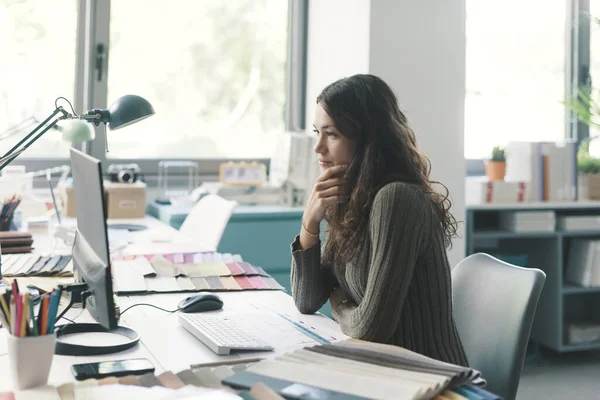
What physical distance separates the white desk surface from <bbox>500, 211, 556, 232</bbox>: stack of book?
6.61 feet

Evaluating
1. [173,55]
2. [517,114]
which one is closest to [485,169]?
[517,114]

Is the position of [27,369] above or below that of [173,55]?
below

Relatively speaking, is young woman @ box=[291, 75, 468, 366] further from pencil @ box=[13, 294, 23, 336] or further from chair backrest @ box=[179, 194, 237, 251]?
chair backrest @ box=[179, 194, 237, 251]

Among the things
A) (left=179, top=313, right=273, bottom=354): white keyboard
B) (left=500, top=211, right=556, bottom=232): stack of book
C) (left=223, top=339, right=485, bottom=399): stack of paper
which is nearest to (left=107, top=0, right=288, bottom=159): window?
(left=500, top=211, right=556, bottom=232): stack of book

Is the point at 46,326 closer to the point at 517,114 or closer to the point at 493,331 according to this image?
the point at 493,331

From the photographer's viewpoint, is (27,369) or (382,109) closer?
(27,369)

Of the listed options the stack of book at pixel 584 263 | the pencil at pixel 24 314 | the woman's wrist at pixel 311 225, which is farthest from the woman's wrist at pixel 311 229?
the stack of book at pixel 584 263

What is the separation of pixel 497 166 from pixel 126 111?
249cm

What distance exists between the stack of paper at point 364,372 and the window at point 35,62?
108 inches

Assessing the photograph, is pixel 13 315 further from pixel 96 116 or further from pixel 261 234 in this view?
pixel 261 234

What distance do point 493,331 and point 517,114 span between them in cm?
302

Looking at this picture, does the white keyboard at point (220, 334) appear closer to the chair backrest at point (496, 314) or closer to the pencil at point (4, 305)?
the pencil at point (4, 305)

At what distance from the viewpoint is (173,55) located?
3826 mm

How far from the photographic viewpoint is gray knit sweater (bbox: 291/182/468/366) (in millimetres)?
1555
